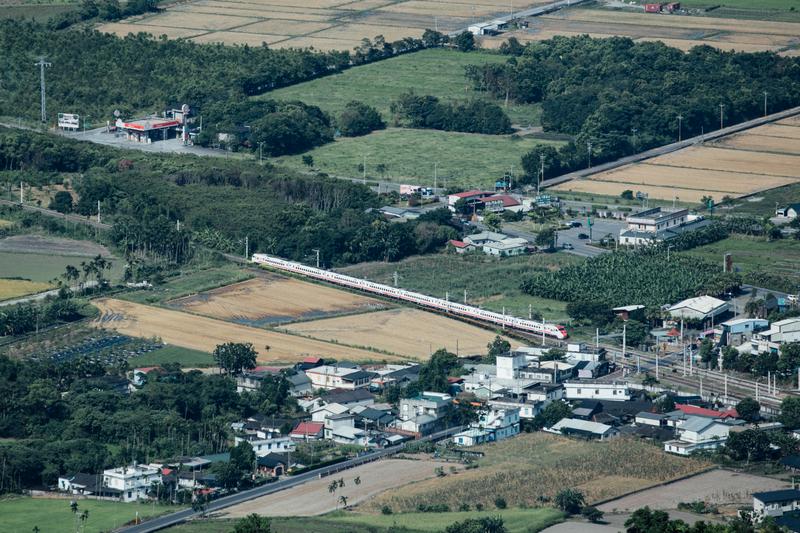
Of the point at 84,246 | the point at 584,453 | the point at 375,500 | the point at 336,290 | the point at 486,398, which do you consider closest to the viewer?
the point at 375,500

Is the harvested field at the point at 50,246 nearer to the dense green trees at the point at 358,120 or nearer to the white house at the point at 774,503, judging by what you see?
the dense green trees at the point at 358,120

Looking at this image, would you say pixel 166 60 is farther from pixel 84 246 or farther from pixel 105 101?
pixel 84 246

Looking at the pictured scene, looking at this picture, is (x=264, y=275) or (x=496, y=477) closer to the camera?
(x=496, y=477)

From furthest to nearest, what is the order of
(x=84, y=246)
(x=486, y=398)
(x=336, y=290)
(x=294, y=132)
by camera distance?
(x=294, y=132), (x=84, y=246), (x=336, y=290), (x=486, y=398)

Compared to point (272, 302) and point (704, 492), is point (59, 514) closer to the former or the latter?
point (704, 492)

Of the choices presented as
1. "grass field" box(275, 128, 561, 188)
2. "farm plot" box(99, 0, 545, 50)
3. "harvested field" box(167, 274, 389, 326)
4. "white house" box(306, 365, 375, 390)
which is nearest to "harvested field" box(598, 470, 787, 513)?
"white house" box(306, 365, 375, 390)

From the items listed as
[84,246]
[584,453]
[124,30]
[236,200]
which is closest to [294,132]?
[236,200]

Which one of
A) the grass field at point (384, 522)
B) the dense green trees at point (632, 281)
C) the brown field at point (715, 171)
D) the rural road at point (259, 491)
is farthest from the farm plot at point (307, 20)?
the grass field at point (384, 522)
